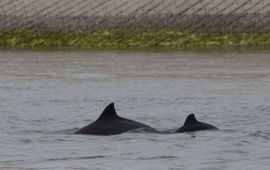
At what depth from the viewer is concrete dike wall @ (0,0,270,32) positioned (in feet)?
170

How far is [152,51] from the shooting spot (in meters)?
47.8

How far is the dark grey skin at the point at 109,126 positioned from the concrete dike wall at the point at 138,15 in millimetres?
28405

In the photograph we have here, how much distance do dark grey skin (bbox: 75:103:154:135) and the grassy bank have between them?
26026mm

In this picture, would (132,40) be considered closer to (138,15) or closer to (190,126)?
(138,15)

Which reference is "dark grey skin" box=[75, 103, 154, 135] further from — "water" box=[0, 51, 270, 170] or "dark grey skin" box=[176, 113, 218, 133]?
"dark grey skin" box=[176, 113, 218, 133]

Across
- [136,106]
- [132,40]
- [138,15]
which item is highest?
Result: [138,15]

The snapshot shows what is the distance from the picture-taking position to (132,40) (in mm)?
50719

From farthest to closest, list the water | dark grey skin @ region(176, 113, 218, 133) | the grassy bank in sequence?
the grassy bank → dark grey skin @ region(176, 113, 218, 133) → the water

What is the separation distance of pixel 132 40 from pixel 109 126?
28.4 metres

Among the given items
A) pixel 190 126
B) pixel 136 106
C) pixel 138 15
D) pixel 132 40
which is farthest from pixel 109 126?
pixel 138 15

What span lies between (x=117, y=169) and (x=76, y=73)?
19.6 m

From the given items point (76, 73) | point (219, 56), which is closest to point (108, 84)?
point (76, 73)

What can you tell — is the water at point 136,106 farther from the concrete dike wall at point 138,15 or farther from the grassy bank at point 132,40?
the concrete dike wall at point 138,15

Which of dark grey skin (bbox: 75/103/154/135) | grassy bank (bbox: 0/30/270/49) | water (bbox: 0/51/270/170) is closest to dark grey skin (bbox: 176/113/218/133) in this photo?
water (bbox: 0/51/270/170)
